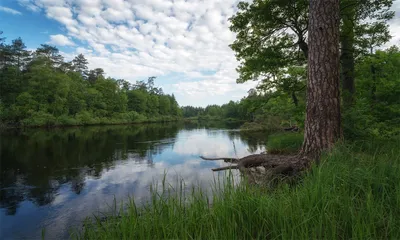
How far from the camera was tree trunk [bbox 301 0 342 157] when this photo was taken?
3.90 m

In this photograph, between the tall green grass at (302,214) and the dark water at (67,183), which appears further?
the dark water at (67,183)

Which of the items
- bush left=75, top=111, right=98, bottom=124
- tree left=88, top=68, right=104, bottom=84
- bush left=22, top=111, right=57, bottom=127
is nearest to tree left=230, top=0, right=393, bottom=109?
bush left=22, top=111, right=57, bottom=127

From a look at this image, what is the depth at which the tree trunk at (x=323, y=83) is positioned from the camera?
3.90 m

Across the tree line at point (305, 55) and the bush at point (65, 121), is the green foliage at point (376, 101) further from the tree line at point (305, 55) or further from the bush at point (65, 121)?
the bush at point (65, 121)

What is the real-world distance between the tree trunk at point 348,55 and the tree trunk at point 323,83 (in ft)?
11.5

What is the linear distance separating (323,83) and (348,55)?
5573 mm

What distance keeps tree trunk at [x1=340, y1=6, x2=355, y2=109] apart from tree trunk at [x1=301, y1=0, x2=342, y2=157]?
3.50 m

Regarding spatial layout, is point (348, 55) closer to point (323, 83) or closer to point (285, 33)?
point (285, 33)

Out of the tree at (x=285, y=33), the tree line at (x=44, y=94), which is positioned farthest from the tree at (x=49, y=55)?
the tree at (x=285, y=33)

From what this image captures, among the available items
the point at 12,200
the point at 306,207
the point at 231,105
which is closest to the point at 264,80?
the point at 306,207

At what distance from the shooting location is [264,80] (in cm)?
919

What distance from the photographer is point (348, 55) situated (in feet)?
26.2

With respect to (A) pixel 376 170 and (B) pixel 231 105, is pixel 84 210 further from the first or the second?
(B) pixel 231 105

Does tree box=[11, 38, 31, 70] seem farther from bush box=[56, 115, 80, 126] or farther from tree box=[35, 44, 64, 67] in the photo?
bush box=[56, 115, 80, 126]
